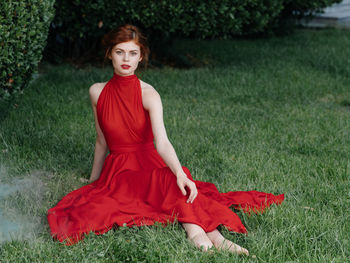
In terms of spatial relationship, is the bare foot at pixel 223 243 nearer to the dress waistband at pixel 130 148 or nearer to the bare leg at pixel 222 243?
the bare leg at pixel 222 243

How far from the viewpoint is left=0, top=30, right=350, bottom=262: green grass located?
2562 mm

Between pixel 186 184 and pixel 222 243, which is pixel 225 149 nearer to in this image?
pixel 186 184

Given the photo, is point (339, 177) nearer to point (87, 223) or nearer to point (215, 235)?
point (215, 235)

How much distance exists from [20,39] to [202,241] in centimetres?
265

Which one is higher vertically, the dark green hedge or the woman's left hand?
the dark green hedge

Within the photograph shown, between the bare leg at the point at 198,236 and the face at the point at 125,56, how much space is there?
100 centimetres

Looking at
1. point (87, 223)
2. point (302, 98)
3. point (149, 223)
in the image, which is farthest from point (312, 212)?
point (302, 98)

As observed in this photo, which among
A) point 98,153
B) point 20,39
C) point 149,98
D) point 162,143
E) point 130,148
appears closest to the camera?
point 162,143

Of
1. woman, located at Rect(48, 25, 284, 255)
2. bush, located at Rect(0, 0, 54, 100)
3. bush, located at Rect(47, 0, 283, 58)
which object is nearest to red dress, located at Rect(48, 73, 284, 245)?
woman, located at Rect(48, 25, 284, 255)

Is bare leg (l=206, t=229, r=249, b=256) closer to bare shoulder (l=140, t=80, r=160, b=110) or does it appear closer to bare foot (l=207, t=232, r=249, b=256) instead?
bare foot (l=207, t=232, r=249, b=256)

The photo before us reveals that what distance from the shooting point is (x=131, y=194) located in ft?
9.68

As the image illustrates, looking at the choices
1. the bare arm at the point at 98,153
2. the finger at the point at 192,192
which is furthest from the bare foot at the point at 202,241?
the bare arm at the point at 98,153

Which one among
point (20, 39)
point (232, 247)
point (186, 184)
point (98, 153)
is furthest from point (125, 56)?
point (20, 39)

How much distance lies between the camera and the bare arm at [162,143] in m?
2.67
